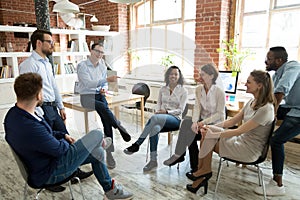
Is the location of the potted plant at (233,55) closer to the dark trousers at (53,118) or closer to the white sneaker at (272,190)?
the white sneaker at (272,190)

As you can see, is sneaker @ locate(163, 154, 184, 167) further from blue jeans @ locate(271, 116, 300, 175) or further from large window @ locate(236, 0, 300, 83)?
large window @ locate(236, 0, 300, 83)

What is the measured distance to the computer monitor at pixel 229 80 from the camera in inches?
113

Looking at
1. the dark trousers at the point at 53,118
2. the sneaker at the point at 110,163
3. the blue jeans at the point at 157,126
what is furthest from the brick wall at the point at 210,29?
the dark trousers at the point at 53,118

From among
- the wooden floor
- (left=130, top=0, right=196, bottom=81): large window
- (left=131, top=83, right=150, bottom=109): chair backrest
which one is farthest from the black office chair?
the wooden floor

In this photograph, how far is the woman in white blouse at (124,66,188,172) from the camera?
2.51 meters

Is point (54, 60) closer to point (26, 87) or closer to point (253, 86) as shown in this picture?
point (26, 87)

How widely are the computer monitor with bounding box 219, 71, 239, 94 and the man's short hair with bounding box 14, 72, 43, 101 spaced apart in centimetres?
211

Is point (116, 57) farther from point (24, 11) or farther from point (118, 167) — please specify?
point (24, 11)

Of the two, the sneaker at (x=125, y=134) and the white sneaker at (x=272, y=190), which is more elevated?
the sneaker at (x=125, y=134)

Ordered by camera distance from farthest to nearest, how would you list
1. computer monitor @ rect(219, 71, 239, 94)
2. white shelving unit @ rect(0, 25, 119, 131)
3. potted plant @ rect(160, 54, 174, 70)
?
white shelving unit @ rect(0, 25, 119, 131), potted plant @ rect(160, 54, 174, 70), computer monitor @ rect(219, 71, 239, 94)

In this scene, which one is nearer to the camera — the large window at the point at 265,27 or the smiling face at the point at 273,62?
the smiling face at the point at 273,62

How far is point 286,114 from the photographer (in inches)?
85.6

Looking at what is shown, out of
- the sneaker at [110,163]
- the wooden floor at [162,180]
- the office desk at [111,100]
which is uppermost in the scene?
the office desk at [111,100]

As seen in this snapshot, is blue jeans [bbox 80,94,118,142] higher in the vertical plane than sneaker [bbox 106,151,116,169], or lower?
higher
